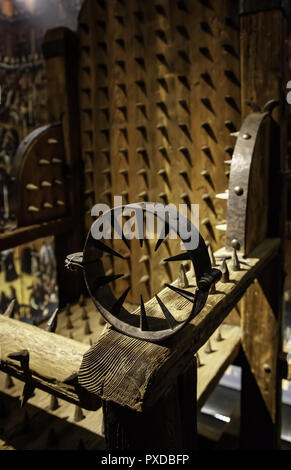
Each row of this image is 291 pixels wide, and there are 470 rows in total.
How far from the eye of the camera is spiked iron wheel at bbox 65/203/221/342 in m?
1.01

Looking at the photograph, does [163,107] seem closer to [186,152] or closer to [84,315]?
[186,152]

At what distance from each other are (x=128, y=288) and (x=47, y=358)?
→ 369 mm

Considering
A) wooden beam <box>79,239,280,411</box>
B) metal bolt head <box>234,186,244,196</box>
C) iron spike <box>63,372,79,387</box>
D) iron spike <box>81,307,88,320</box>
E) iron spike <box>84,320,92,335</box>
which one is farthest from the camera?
iron spike <box>81,307,88,320</box>

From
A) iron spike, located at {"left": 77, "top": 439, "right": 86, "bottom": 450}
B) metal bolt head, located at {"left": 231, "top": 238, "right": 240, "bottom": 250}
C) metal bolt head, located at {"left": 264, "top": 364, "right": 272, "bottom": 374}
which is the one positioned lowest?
metal bolt head, located at {"left": 264, "top": 364, "right": 272, "bottom": 374}

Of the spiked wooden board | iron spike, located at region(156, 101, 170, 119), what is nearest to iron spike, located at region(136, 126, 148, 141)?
the spiked wooden board

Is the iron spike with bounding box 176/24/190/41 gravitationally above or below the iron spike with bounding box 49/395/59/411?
above

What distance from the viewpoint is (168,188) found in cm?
293

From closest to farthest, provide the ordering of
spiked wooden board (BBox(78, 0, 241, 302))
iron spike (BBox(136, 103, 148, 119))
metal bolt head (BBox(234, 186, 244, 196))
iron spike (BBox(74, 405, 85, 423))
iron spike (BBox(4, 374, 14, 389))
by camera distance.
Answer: metal bolt head (BBox(234, 186, 244, 196))
iron spike (BBox(74, 405, 85, 423))
iron spike (BBox(4, 374, 14, 389))
spiked wooden board (BBox(78, 0, 241, 302))
iron spike (BBox(136, 103, 148, 119))

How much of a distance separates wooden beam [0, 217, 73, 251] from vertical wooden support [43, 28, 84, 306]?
122 mm

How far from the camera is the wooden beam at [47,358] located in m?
1.16

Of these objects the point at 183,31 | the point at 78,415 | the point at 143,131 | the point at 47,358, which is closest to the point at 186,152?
the point at 143,131

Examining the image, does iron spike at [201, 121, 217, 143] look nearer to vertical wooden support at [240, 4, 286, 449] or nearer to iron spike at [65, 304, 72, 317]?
vertical wooden support at [240, 4, 286, 449]

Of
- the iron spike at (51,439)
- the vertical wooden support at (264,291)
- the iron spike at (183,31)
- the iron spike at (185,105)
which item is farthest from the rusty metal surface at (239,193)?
the iron spike at (51,439)

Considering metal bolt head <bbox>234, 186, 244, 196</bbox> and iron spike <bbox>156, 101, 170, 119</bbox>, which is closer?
metal bolt head <bbox>234, 186, 244, 196</bbox>
